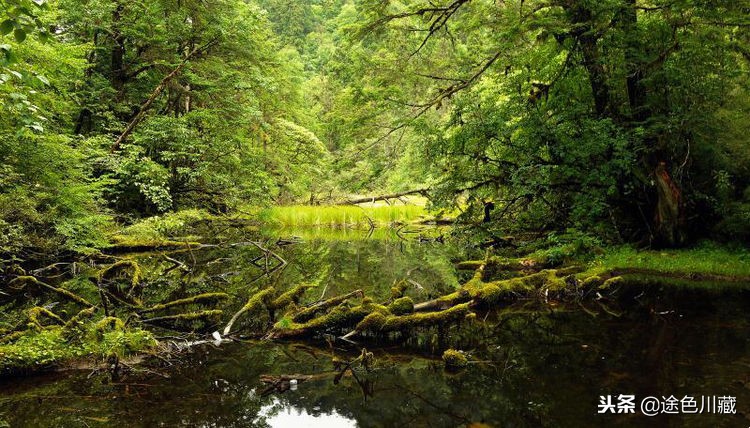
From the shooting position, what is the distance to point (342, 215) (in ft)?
74.0

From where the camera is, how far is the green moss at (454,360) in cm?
464

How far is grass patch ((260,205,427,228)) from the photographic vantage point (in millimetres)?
21453

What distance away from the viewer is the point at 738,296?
23.4 ft

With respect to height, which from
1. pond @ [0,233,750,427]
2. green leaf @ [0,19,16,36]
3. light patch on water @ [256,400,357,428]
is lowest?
light patch on water @ [256,400,357,428]

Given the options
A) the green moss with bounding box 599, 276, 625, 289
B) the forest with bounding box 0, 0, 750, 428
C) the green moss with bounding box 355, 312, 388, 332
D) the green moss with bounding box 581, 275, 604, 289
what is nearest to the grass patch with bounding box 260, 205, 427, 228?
the forest with bounding box 0, 0, 750, 428

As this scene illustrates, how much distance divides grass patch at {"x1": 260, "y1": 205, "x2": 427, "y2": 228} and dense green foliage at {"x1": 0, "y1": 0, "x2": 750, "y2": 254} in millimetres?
4673

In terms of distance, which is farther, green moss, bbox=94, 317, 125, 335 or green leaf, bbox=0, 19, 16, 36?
green moss, bbox=94, 317, 125, 335

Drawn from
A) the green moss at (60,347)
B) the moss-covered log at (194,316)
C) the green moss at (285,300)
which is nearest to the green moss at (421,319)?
the green moss at (285,300)

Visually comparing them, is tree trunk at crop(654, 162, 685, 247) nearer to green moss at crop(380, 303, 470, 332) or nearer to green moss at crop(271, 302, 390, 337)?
green moss at crop(380, 303, 470, 332)

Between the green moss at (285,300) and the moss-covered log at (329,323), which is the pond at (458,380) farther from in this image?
the green moss at (285,300)

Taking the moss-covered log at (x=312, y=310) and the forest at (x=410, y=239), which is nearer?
the forest at (x=410, y=239)

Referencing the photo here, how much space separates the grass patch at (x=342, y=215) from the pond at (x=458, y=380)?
15.6 metres

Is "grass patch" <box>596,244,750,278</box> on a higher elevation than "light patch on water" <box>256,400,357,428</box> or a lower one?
higher

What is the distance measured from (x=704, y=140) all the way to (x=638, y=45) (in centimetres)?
240
